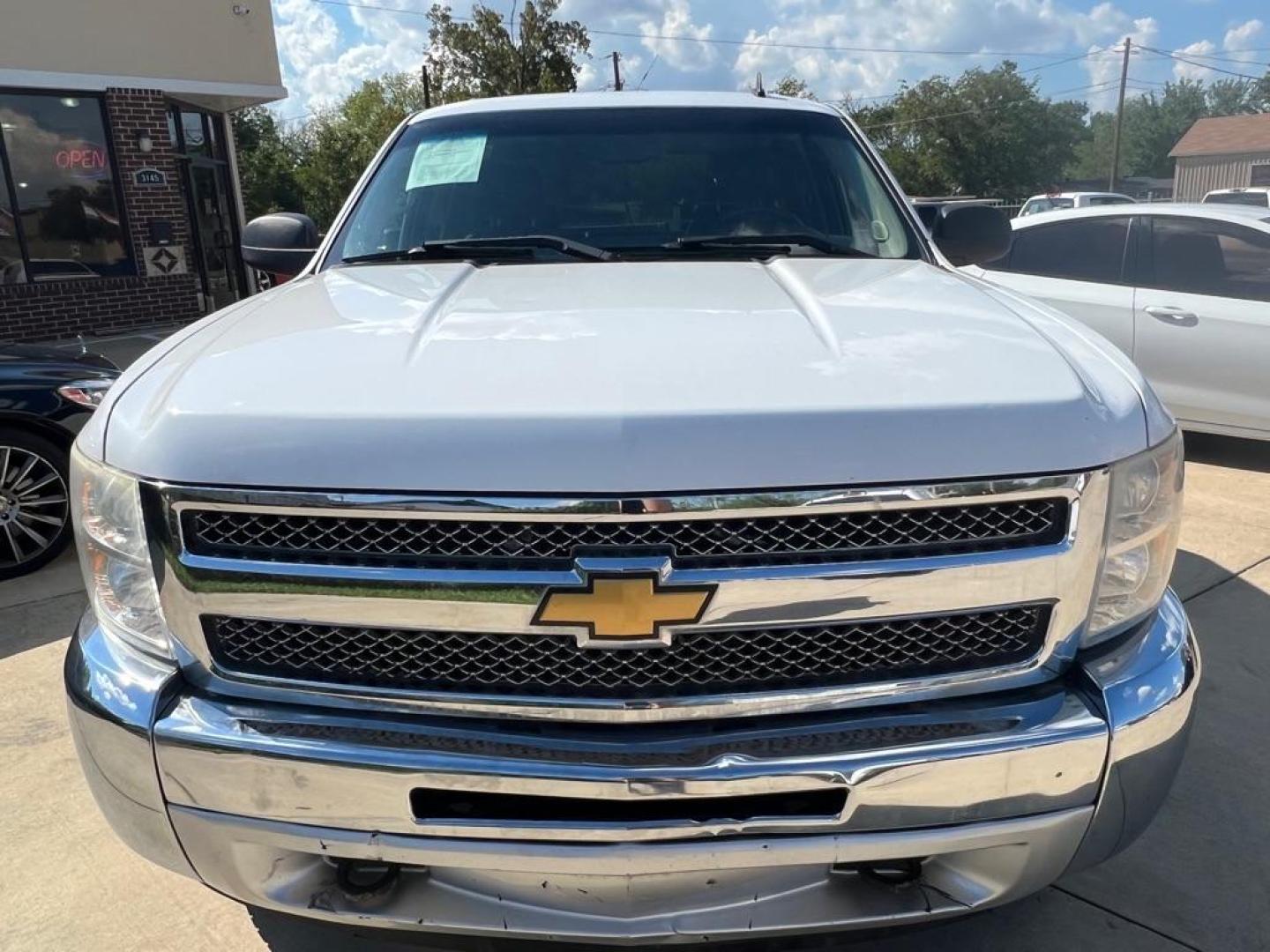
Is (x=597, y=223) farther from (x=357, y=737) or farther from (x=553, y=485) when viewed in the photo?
(x=357, y=737)

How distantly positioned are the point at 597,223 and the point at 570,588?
1662 millimetres

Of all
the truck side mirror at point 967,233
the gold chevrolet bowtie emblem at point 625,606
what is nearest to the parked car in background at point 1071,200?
the truck side mirror at point 967,233

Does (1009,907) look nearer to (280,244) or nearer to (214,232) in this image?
(280,244)

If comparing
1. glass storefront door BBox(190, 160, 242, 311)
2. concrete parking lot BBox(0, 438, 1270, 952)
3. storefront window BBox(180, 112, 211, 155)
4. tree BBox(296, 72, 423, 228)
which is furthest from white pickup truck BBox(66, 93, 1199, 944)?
tree BBox(296, 72, 423, 228)

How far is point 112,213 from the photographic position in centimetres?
1310

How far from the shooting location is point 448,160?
318 cm

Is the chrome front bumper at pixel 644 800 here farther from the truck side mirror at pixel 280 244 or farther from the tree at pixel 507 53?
the tree at pixel 507 53

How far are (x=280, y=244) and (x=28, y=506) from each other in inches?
98.8

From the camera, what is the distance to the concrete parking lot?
2.35 m

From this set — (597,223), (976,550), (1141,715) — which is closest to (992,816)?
(1141,715)

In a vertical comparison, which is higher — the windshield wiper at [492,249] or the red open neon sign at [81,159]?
the windshield wiper at [492,249]

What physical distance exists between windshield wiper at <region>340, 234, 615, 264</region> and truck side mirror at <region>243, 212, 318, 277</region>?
0.47 metres

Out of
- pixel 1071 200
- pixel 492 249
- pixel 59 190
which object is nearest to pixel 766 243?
pixel 492 249

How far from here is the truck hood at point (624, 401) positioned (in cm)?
158
